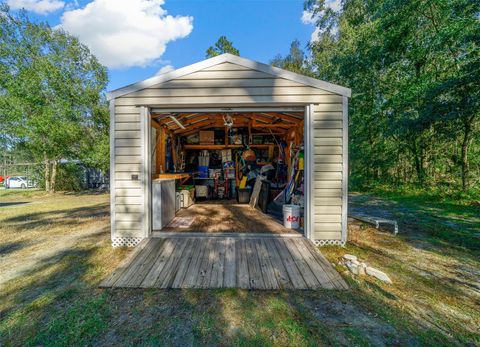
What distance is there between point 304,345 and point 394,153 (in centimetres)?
1149

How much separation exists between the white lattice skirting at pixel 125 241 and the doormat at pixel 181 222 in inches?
29.7

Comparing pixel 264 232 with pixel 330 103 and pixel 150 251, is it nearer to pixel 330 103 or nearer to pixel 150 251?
pixel 150 251

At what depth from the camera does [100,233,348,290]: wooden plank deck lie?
7.77ft

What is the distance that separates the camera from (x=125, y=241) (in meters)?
3.52

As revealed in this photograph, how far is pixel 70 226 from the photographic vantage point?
4.89 m

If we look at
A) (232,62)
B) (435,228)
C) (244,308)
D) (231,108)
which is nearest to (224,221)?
(231,108)

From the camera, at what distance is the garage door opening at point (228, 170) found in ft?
13.4

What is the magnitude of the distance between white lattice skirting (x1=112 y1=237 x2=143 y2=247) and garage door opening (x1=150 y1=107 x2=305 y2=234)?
1.16ft

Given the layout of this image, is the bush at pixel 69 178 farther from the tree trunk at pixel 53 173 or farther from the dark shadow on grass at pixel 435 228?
the dark shadow on grass at pixel 435 228

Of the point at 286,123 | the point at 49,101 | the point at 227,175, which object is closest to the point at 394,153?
the point at 286,123

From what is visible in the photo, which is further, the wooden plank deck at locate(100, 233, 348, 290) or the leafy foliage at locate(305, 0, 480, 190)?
the leafy foliage at locate(305, 0, 480, 190)

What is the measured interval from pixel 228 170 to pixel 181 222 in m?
3.69

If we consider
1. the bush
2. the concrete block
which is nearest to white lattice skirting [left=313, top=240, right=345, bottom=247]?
the concrete block

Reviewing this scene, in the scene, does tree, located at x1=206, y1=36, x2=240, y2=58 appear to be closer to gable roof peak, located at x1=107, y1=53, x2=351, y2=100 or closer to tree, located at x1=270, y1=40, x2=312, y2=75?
tree, located at x1=270, y1=40, x2=312, y2=75
